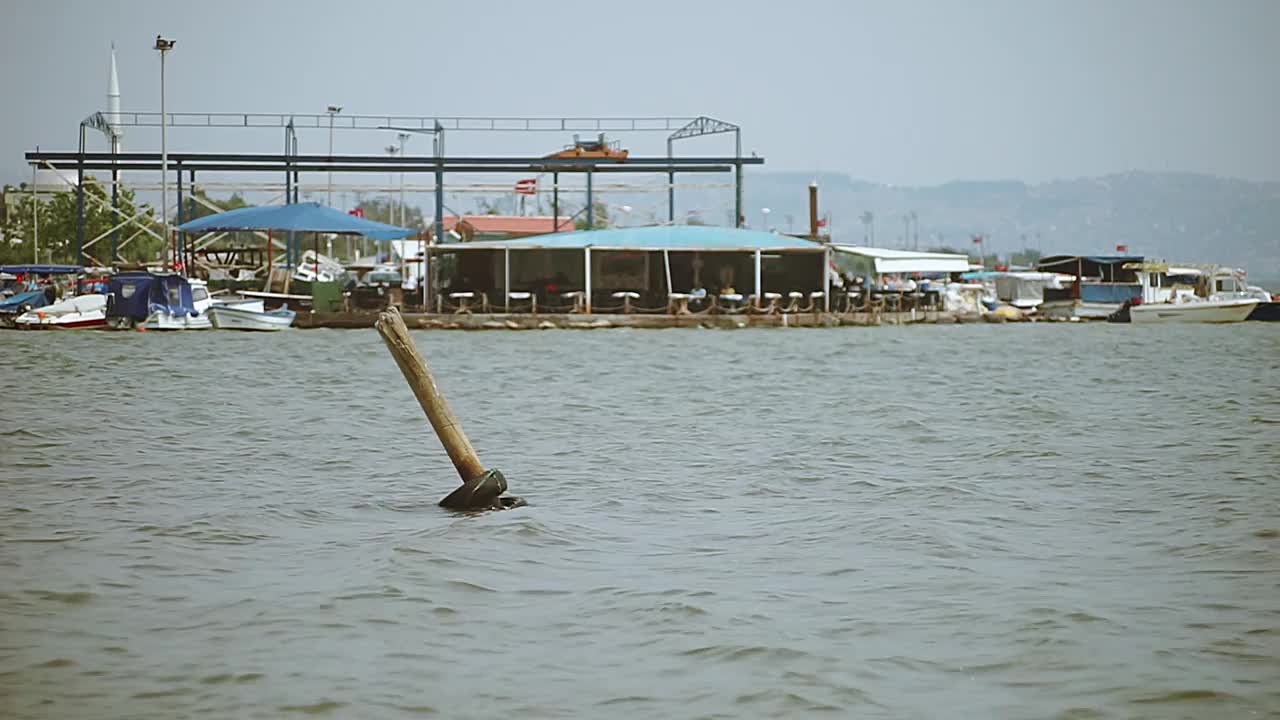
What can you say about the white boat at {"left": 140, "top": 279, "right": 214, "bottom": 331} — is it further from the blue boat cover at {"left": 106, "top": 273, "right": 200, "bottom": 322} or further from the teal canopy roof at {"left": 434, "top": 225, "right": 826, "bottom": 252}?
the teal canopy roof at {"left": 434, "top": 225, "right": 826, "bottom": 252}

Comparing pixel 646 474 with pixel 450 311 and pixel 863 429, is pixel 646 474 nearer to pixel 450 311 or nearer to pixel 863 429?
pixel 863 429

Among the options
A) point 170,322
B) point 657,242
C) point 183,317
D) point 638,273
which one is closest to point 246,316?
point 183,317

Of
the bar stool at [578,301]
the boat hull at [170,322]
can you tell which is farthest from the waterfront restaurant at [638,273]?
the boat hull at [170,322]

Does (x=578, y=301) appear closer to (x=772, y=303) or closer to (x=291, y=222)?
(x=772, y=303)

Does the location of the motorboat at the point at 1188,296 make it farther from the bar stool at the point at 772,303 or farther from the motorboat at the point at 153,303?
the motorboat at the point at 153,303

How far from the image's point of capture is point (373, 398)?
890 inches

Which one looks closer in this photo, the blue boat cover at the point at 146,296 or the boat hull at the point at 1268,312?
the blue boat cover at the point at 146,296

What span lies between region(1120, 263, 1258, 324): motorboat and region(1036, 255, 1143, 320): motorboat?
0.75 meters

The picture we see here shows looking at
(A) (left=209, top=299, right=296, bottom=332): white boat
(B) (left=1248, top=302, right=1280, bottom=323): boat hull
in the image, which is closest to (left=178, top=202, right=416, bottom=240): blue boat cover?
(A) (left=209, top=299, right=296, bottom=332): white boat

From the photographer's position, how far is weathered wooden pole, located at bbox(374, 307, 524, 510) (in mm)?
11398

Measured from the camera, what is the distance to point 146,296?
1607 inches

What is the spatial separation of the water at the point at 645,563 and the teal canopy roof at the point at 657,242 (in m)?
24.7

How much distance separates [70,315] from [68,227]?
41.7 metres

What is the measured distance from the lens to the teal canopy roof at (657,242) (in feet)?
150
